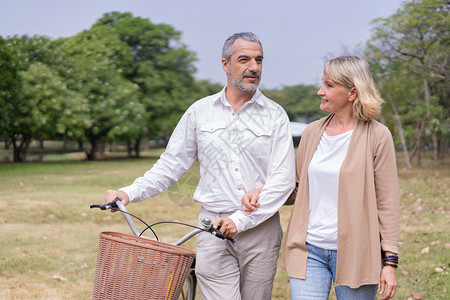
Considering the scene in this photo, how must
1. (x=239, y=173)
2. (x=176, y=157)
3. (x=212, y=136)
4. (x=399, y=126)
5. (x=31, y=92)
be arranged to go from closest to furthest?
1. (x=239, y=173)
2. (x=212, y=136)
3. (x=176, y=157)
4. (x=399, y=126)
5. (x=31, y=92)

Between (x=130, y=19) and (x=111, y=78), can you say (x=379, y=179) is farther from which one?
(x=130, y=19)

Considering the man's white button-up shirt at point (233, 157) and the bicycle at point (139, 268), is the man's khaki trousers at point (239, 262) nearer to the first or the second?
the man's white button-up shirt at point (233, 157)

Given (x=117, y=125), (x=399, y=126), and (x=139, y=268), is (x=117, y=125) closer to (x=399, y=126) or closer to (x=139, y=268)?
(x=399, y=126)

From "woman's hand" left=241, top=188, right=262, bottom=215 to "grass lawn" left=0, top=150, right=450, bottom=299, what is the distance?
0.55 metres

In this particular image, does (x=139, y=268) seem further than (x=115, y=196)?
No

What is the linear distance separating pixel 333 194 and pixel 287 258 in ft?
1.38

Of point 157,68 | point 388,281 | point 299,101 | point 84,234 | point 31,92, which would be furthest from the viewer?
point 299,101

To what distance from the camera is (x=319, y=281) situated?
2734 mm

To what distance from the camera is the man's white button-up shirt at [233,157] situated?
3.00 m

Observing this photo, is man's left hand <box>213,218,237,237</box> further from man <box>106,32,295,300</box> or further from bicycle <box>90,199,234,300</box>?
bicycle <box>90,199,234,300</box>

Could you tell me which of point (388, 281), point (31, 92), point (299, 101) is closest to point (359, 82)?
point (388, 281)

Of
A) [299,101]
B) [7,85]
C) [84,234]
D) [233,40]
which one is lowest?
[84,234]

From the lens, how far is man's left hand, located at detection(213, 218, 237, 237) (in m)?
2.76

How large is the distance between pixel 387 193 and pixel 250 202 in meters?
0.72
